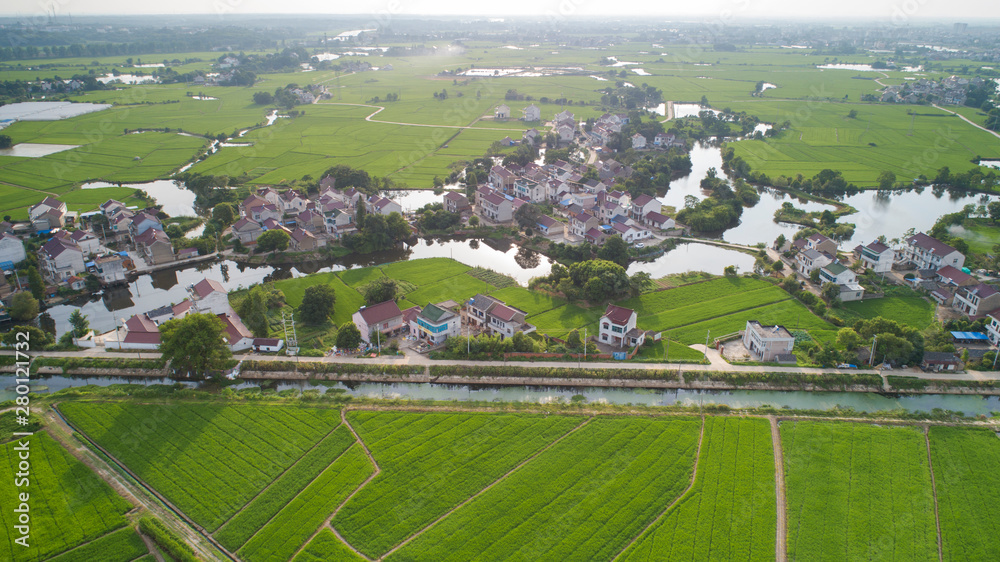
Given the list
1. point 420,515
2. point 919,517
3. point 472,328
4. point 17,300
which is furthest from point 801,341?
point 17,300

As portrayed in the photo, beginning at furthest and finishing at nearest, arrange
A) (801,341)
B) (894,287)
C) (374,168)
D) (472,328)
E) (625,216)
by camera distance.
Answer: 1. (374,168)
2. (625,216)
3. (894,287)
4. (472,328)
5. (801,341)

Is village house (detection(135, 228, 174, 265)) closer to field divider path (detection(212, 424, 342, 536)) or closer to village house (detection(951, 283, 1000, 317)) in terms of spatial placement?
field divider path (detection(212, 424, 342, 536))

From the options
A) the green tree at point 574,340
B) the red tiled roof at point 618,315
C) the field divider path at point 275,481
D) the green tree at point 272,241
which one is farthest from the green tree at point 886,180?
the field divider path at point 275,481

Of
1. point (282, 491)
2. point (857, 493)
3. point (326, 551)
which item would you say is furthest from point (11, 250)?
point (857, 493)

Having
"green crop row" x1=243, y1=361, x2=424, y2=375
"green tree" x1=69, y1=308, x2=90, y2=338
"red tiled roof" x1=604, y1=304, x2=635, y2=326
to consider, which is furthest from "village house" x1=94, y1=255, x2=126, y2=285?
"red tiled roof" x1=604, y1=304, x2=635, y2=326

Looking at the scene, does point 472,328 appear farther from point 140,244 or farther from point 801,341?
point 140,244

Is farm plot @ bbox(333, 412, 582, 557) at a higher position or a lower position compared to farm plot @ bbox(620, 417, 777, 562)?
higher
